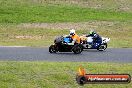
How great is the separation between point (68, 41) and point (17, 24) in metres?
15.2

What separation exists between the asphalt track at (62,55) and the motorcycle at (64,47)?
12.5 inches

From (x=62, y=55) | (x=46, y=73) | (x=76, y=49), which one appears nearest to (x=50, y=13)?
(x=76, y=49)

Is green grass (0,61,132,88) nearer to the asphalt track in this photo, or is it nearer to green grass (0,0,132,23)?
the asphalt track

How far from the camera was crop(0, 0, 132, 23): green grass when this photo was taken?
138 ft

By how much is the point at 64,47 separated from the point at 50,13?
806 inches

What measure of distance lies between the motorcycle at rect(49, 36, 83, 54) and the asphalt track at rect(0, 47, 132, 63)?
317 mm

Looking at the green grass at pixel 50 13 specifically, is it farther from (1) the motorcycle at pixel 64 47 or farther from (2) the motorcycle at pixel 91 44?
(1) the motorcycle at pixel 64 47

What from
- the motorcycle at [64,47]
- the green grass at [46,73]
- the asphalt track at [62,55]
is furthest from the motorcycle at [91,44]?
the green grass at [46,73]

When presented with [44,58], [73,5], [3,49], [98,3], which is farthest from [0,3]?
[44,58]

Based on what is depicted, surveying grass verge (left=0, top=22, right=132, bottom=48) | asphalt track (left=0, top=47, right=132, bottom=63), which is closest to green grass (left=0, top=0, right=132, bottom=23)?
grass verge (left=0, top=22, right=132, bottom=48)

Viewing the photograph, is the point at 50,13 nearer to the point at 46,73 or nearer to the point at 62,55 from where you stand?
the point at 62,55

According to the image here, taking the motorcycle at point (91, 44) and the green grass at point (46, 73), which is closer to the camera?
the green grass at point (46, 73)

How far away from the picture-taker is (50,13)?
45.0 m

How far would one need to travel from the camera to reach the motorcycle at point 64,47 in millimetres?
24719
